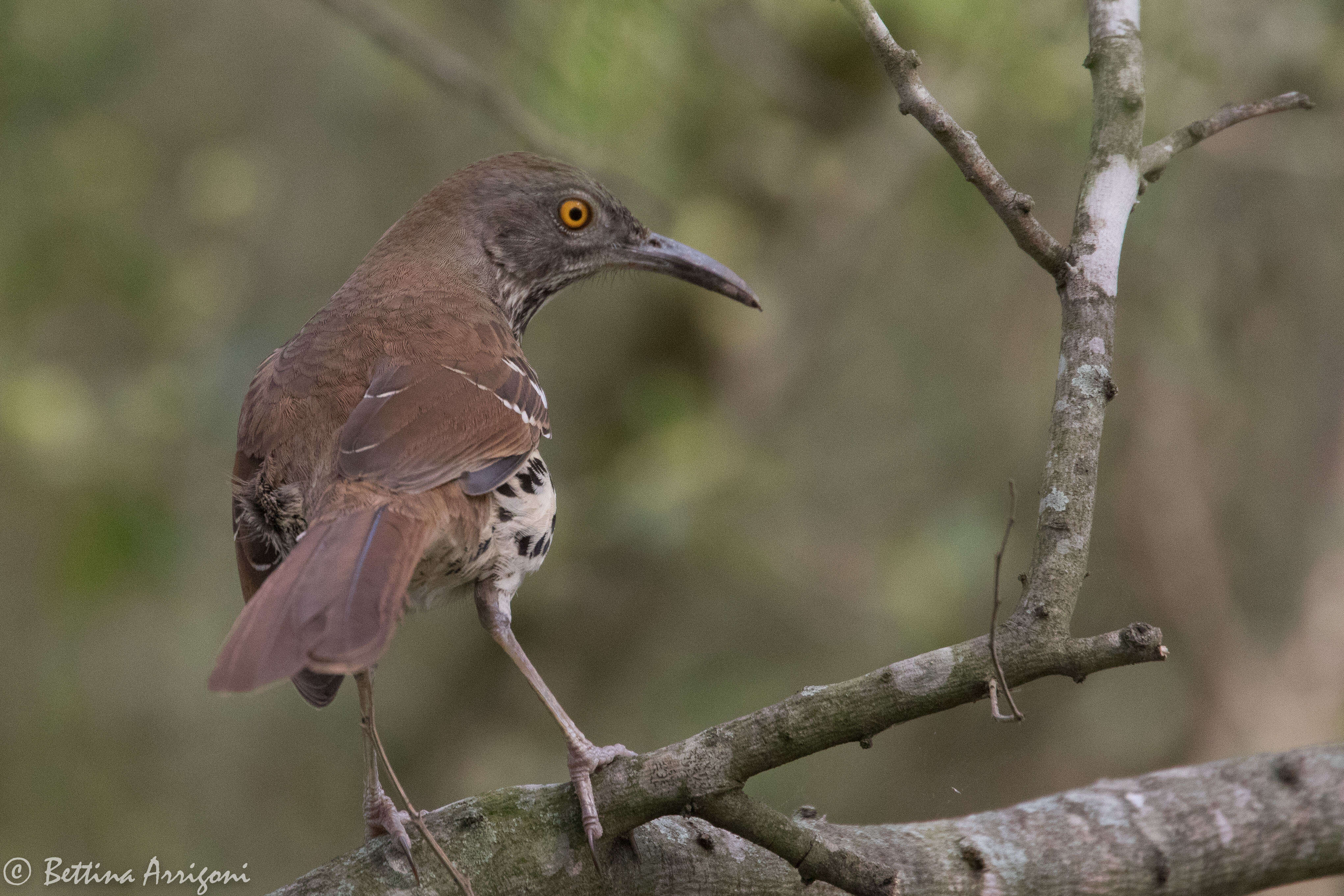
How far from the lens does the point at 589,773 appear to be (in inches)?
99.4

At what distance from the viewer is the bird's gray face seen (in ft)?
13.5

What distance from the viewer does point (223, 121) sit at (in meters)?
7.62

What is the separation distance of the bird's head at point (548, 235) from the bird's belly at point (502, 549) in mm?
1046

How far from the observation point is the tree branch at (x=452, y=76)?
5.00 metres

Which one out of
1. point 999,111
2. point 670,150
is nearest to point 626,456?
point 670,150

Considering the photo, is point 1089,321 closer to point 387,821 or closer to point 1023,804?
point 1023,804

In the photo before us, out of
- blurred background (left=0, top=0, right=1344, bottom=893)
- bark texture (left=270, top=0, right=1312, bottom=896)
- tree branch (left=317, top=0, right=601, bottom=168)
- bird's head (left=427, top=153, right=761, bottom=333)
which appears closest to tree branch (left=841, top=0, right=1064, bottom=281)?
bark texture (left=270, top=0, right=1312, bottom=896)

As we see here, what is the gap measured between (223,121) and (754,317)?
3571 millimetres

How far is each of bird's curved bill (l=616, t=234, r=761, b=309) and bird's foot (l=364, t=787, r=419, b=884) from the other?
1.95 metres

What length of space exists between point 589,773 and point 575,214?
2180mm

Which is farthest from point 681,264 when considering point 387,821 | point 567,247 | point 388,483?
point 387,821

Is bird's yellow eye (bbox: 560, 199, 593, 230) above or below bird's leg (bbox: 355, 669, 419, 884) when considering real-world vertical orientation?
above

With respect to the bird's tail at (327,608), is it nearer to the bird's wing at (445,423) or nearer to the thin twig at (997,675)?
the bird's wing at (445,423)

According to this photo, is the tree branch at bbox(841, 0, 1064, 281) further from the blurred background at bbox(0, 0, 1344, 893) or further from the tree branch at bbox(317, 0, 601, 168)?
the tree branch at bbox(317, 0, 601, 168)
